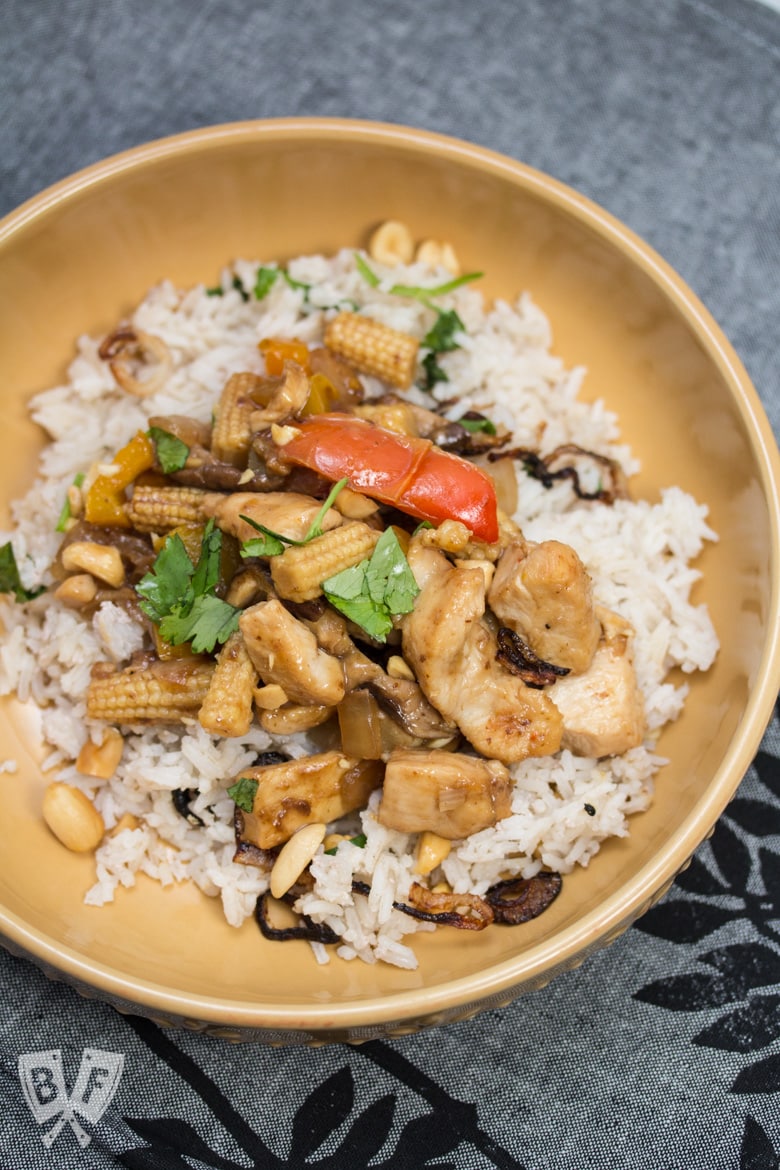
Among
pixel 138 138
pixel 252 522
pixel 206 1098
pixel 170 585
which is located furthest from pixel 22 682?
pixel 138 138

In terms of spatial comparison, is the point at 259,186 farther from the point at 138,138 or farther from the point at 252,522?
the point at 252,522

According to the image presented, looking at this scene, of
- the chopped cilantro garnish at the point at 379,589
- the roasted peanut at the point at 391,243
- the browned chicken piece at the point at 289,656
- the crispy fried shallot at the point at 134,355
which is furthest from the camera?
the roasted peanut at the point at 391,243

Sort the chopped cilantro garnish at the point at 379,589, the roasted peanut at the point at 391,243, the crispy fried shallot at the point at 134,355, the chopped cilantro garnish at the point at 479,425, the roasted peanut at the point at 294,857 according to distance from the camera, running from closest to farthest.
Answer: the chopped cilantro garnish at the point at 379,589 < the roasted peanut at the point at 294,857 < the chopped cilantro garnish at the point at 479,425 < the crispy fried shallot at the point at 134,355 < the roasted peanut at the point at 391,243

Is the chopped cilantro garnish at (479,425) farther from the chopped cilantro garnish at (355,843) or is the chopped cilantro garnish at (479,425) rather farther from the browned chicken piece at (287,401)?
the chopped cilantro garnish at (355,843)

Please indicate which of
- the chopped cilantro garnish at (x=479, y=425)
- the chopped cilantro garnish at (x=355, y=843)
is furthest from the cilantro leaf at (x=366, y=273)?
the chopped cilantro garnish at (x=355, y=843)

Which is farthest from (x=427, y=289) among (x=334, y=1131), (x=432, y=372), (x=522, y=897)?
(x=334, y=1131)

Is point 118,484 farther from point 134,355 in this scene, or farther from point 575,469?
point 575,469
